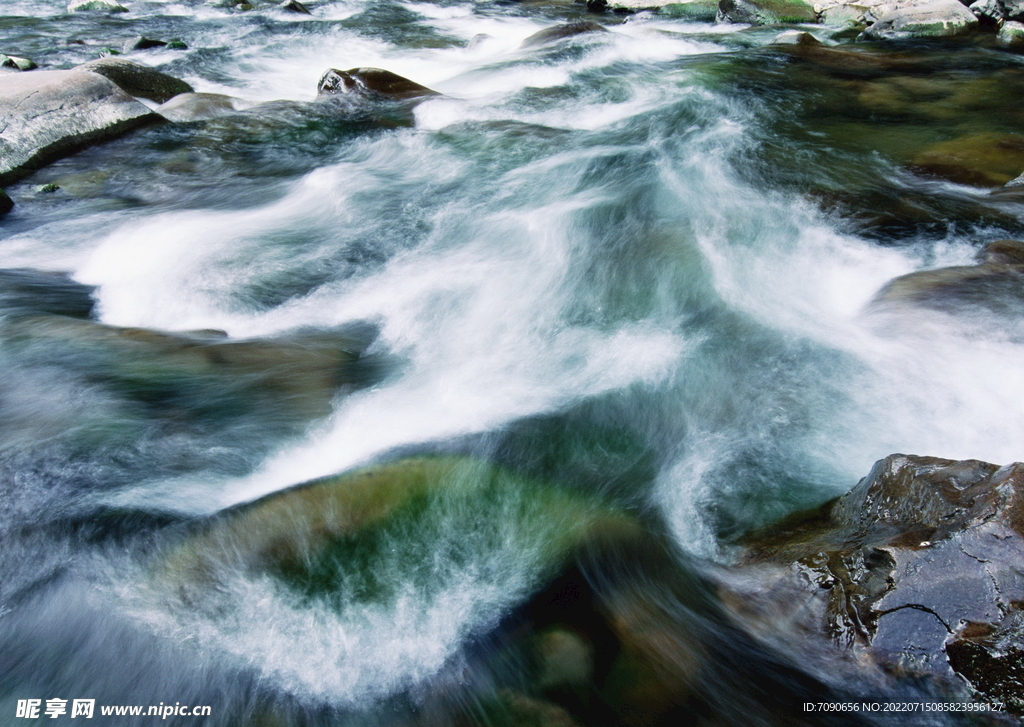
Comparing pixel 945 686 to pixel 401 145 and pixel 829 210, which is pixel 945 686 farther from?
pixel 401 145

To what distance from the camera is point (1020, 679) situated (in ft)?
7.75

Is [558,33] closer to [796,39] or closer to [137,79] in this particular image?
[796,39]

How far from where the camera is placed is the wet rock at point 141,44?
40.3 feet

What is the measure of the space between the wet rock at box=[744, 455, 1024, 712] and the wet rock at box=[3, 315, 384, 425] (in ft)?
9.63

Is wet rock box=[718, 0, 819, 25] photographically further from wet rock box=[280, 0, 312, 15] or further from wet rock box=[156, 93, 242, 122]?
wet rock box=[156, 93, 242, 122]

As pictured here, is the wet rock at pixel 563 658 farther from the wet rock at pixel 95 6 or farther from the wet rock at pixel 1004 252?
the wet rock at pixel 95 6

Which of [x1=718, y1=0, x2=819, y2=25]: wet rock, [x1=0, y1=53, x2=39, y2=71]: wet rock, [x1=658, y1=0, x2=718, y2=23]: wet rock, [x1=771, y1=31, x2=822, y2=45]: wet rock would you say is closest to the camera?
[x1=0, y1=53, x2=39, y2=71]: wet rock

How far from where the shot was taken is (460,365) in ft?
15.9

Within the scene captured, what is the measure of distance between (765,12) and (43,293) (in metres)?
13.8

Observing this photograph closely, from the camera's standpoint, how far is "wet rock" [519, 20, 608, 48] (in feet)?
39.7

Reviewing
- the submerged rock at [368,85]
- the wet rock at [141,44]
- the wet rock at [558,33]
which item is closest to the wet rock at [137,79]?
the submerged rock at [368,85]

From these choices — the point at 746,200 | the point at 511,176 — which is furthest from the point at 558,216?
the point at 746,200

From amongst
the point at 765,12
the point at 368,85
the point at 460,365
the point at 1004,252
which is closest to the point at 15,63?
the point at 368,85

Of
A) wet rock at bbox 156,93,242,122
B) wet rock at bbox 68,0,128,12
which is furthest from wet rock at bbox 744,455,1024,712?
wet rock at bbox 68,0,128,12
